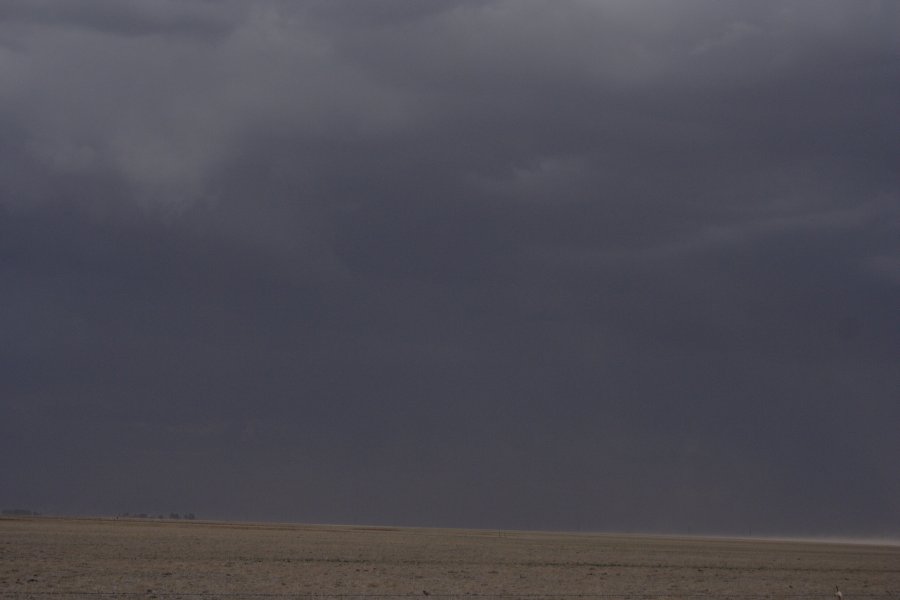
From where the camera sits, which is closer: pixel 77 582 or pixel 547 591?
pixel 77 582

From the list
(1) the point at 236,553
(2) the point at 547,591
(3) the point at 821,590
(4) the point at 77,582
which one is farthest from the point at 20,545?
(3) the point at 821,590

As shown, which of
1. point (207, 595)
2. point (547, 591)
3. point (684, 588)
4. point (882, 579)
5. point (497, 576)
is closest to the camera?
point (207, 595)

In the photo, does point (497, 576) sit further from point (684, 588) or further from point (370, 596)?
point (370, 596)

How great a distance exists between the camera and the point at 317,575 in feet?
164

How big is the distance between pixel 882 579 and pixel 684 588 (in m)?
23.8

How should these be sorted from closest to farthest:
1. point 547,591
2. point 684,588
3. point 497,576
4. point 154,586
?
point 154,586 < point 547,591 < point 684,588 < point 497,576

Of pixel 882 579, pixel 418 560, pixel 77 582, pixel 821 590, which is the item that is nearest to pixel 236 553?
pixel 418 560

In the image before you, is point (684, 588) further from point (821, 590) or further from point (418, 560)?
point (418, 560)

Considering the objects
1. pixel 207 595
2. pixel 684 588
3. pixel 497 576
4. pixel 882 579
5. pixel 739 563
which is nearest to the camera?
pixel 207 595

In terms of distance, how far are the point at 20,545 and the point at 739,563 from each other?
57.6m

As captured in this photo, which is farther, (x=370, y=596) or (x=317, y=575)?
(x=317, y=575)

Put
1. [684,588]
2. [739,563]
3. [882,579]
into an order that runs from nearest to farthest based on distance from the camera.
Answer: [684,588] < [882,579] < [739,563]

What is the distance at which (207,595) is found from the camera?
37.0m

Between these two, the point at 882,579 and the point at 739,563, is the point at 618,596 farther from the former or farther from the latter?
the point at 739,563
